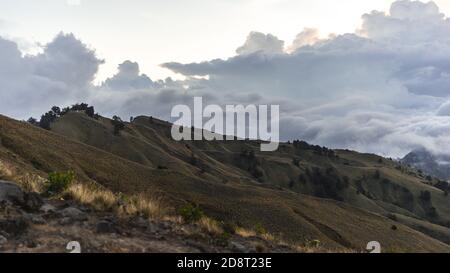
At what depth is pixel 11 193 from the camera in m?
13.4

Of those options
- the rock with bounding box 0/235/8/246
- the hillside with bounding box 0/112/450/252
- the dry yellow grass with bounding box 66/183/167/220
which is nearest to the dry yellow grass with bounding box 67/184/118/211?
the dry yellow grass with bounding box 66/183/167/220

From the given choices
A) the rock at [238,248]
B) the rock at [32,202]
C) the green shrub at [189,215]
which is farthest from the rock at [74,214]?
the rock at [238,248]

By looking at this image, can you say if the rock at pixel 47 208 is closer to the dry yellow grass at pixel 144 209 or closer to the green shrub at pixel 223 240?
the dry yellow grass at pixel 144 209

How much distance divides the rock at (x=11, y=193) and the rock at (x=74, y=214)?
1.35 m

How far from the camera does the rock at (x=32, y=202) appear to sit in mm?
13281

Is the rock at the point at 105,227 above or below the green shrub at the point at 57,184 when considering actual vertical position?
below

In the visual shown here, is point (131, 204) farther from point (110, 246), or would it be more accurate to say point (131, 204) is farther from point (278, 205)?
point (278, 205)

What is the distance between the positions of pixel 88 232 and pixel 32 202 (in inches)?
113

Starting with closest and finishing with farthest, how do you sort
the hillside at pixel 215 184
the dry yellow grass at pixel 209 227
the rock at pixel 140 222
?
the rock at pixel 140 222 < the dry yellow grass at pixel 209 227 < the hillside at pixel 215 184

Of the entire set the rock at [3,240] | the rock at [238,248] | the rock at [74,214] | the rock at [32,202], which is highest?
the rock at [32,202]

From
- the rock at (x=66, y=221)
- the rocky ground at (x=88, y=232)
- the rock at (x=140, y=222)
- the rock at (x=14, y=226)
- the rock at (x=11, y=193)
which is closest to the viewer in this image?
the rocky ground at (x=88, y=232)

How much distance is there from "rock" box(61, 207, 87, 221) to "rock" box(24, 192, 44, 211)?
0.83 m

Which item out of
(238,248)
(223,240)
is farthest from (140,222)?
(238,248)
